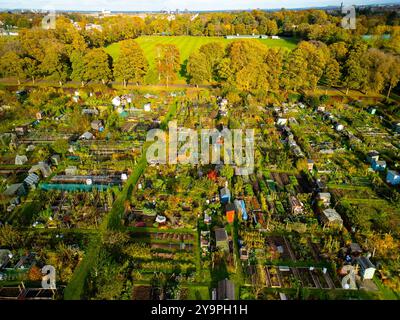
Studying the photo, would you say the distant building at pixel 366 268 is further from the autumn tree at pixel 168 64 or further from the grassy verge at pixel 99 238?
the autumn tree at pixel 168 64

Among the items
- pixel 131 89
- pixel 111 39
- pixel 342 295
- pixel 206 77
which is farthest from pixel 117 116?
pixel 111 39

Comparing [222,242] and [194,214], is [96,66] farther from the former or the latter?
[222,242]

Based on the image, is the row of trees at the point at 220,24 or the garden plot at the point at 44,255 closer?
the garden plot at the point at 44,255

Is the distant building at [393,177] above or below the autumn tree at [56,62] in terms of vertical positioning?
below

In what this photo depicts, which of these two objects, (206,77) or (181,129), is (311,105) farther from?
(181,129)

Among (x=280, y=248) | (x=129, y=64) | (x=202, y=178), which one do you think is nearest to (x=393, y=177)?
(x=280, y=248)

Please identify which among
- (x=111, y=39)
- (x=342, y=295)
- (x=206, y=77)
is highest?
A: (x=111, y=39)

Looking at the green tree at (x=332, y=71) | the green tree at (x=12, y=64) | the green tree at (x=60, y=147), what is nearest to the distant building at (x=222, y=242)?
the green tree at (x=60, y=147)
